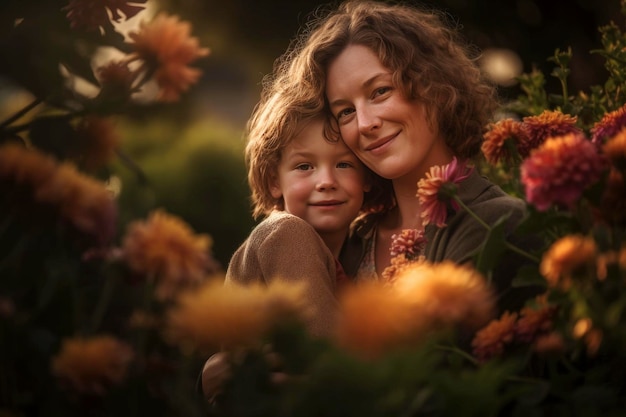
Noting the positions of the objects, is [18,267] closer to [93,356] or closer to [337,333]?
[93,356]

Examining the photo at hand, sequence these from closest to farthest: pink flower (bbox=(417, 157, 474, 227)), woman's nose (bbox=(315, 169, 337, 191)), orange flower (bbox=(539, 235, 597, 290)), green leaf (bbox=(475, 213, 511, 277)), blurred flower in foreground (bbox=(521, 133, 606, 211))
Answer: orange flower (bbox=(539, 235, 597, 290))
blurred flower in foreground (bbox=(521, 133, 606, 211))
green leaf (bbox=(475, 213, 511, 277))
pink flower (bbox=(417, 157, 474, 227))
woman's nose (bbox=(315, 169, 337, 191))

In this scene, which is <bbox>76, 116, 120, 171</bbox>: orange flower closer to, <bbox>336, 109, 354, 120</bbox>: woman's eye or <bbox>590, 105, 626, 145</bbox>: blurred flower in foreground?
<bbox>590, 105, 626, 145</bbox>: blurred flower in foreground

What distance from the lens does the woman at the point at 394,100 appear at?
2.14m

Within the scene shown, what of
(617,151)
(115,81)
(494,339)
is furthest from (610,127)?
(115,81)

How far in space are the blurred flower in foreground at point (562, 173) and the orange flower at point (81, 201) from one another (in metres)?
0.51

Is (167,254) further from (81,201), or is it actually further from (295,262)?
(295,262)

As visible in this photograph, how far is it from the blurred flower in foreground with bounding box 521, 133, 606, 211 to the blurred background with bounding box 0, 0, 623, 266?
3.25m

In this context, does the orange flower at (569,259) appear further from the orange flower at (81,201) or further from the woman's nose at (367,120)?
the woman's nose at (367,120)

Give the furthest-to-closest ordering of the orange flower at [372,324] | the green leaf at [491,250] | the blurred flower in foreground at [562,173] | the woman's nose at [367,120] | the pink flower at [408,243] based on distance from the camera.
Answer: the woman's nose at [367,120], the pink flower at [408,243], the green leaf at [491,250], the blurred flower in foreground at [562,173], the orange flower at [372,324]

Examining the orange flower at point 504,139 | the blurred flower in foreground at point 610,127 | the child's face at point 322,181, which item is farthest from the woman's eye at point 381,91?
the blurred flower in foreground at point 610,127

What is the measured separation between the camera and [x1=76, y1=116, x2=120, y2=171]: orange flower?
98 centimetres

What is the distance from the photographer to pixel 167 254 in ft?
2.65

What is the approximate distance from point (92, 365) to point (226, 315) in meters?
0.13

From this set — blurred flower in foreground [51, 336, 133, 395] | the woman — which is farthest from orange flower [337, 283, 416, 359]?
the woman
